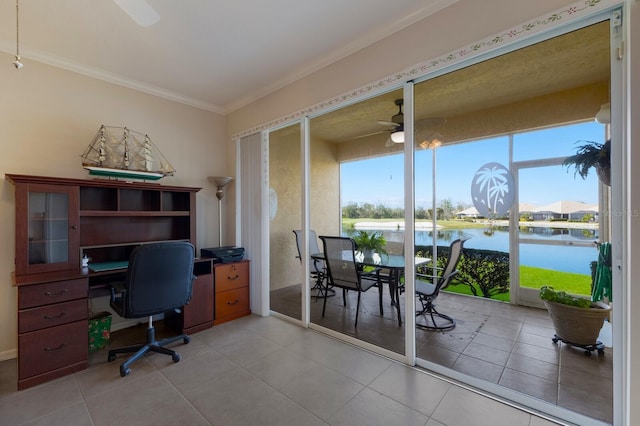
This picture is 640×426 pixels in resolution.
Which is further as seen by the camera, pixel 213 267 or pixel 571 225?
→ pixel 213 267

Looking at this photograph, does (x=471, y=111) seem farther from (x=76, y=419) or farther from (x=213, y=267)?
(x=76, y=419)

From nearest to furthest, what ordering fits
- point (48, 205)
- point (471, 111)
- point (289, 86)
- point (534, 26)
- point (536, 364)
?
point (534, 26)
point (536, 364)
point (48, 205)
point (471, 111)
point (289, 86)

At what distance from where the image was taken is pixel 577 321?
2123mm

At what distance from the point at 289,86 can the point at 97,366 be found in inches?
131

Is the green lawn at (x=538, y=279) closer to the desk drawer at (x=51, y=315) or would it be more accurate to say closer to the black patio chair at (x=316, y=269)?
the black patio chair at (x=316, y=269)

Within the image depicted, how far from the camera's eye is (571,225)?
206 cm

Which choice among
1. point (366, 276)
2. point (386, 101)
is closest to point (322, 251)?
point (366, 276)

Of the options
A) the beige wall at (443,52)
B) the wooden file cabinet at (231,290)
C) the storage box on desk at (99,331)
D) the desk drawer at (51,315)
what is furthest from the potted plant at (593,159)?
the storage box on desk at (99,331)

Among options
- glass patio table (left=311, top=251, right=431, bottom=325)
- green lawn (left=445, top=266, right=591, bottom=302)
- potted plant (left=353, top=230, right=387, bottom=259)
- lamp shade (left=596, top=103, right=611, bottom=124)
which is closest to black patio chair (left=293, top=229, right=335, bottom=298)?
glass patio table (left=311, top=251, right=431, bottom=325)

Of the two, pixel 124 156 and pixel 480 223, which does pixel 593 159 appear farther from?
pixel 124 156

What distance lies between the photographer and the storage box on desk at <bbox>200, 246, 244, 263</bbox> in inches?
133

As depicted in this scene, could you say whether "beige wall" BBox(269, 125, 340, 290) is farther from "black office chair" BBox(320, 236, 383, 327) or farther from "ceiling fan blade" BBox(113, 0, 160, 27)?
"ceiling fan blade" BBox(113, 0, 160, 27)

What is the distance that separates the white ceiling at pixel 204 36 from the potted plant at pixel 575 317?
2.40 meters

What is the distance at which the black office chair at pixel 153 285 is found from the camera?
2.23m
